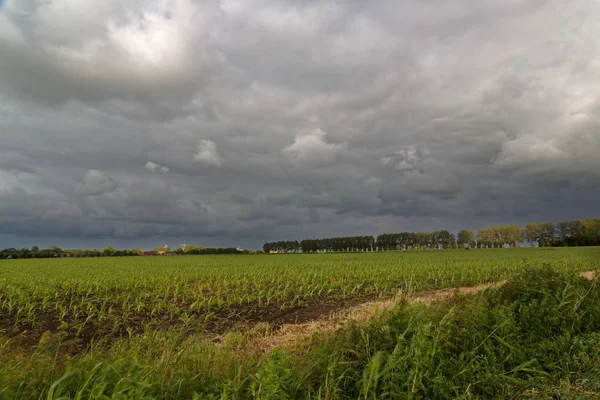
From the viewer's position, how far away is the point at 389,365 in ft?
16.4

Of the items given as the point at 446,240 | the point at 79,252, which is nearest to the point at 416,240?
the point at 446,240

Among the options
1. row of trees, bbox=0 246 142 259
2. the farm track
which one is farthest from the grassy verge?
row of trees, bbox=0 246 142 259

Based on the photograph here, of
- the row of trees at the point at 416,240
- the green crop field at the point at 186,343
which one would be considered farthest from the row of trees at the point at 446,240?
the green crop field at the point at 186,343

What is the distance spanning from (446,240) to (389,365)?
18474 cm

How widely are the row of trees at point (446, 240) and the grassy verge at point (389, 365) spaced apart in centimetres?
16063

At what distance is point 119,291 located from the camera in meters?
19.2

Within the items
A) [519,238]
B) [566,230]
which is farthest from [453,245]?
[566,230]

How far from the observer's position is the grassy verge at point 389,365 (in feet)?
14.1

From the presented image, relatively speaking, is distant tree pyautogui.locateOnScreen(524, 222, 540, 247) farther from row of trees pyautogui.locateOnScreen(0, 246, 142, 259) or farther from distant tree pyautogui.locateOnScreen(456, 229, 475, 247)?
row of trees pyautogui.locateOnScreen(0, 246, 142, 259)

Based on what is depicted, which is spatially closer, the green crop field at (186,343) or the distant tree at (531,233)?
the green crop field at (186,343)

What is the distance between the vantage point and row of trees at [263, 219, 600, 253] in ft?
480

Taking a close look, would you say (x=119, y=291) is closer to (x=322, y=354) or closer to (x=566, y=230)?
(x=322, y=354)

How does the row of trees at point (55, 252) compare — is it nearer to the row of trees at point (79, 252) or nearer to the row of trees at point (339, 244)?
the row of trees at point (79, 252)

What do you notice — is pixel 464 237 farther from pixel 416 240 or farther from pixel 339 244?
pixel 339 244
